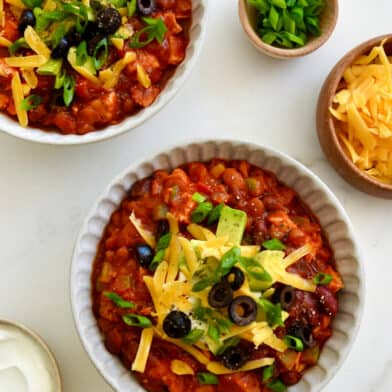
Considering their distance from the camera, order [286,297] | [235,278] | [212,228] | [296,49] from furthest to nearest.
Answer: [296,49] < [212,228] < [286,297] < [235,278]

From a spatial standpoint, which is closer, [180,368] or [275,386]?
[180,368]

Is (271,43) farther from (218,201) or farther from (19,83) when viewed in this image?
(19,83)

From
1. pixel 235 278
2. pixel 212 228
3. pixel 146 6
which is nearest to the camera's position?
pixel 235 278

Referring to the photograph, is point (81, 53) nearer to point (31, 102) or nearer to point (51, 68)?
point (51, 68)

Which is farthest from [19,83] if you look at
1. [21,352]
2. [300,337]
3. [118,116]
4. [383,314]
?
[383,314]

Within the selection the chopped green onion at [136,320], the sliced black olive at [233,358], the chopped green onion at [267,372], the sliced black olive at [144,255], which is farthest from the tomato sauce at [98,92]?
the chopped green onion at [267,372]

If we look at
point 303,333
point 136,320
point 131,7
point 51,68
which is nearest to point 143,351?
point 136,320

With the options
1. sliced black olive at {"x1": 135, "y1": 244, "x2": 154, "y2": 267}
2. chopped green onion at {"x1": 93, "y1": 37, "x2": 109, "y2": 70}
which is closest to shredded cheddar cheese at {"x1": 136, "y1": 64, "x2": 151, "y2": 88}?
chopped green onion at {"x1": 93, "y1": 37, "x2": 109, "y2": 70}
